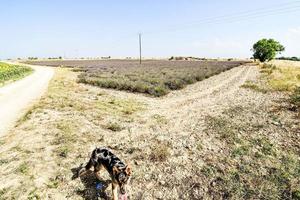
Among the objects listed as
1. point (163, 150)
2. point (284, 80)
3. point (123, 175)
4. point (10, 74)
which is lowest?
point (10, 74)

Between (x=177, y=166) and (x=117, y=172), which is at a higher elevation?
(x=117, y=172)

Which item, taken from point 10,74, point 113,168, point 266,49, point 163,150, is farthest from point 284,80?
point 266,49

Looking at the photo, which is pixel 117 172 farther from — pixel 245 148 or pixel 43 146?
pixel 245 148

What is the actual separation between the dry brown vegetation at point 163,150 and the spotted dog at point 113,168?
1.97ft

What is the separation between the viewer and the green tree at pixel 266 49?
96375 mm

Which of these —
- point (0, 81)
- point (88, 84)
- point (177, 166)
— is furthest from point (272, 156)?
point (0, 81)

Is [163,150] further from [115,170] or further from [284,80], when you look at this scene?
[284,80]

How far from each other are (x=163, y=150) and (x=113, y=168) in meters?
3.91

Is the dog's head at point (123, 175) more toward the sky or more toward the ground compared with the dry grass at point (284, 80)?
more toward the sky

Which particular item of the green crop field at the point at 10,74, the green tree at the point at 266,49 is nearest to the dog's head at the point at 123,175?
the green crop field at the point at 10,74

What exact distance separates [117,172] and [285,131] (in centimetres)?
995

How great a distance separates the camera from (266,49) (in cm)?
9612

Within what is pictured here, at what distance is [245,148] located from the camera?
38.1ft

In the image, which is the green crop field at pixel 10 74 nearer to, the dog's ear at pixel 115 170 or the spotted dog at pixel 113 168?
the spotted dog at pixel 113 168
